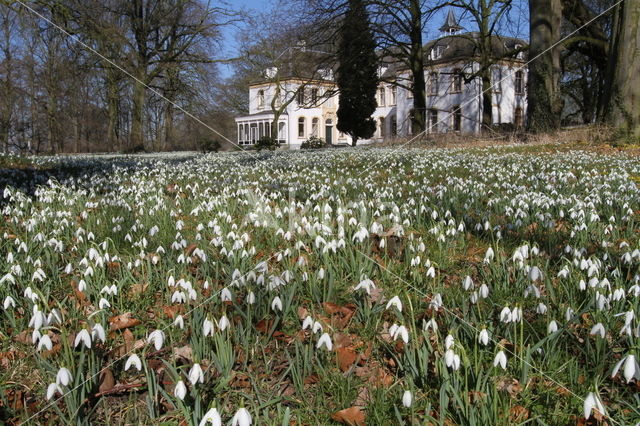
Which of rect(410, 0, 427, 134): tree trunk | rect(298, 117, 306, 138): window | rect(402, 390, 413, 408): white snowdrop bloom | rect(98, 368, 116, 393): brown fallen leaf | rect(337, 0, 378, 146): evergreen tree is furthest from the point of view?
rect(298, 117, 306, 138): window

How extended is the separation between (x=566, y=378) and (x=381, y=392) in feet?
2.09

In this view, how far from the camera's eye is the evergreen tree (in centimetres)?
2289

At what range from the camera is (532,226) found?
355 cm

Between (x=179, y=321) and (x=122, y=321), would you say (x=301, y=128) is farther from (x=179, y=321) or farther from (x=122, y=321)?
(x=179, y=321)

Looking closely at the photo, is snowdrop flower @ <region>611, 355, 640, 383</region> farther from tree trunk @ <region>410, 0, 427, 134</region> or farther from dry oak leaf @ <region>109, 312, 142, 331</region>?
tree trunk @ <region>410, 0, 427, 134</region>

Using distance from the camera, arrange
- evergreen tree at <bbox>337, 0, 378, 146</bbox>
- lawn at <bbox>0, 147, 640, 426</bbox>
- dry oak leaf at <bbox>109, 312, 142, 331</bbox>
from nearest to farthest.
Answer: lawn at <bbox>0, 147, 640, 426</bbox> < dry oak leaf at <bbox>109, 312, 142, 331</bbox> < evergreen tree at <bbox>337, 0, 378, 146</bbox>

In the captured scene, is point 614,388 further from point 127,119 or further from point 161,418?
point 127,119

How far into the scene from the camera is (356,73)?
97.6 ft

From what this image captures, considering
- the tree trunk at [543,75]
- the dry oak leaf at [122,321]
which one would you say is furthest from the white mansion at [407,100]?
the dry oak leaf at [122,321]

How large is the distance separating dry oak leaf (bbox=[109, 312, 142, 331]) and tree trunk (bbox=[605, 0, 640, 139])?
44.6 ft

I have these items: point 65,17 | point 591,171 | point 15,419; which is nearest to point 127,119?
point 65,17

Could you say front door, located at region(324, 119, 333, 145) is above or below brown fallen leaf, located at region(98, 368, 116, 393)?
above

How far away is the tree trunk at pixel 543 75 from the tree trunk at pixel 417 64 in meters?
8.82

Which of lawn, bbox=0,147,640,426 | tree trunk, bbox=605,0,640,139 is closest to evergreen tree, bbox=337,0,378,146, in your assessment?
tree trunk, bbox=605,0,640,139
